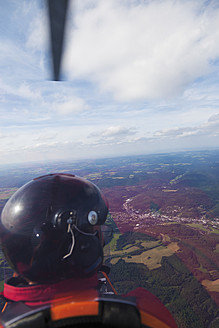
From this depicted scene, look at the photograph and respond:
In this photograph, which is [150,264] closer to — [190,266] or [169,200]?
[190,266]

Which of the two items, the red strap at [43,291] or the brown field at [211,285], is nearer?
the red strap at [43,291]

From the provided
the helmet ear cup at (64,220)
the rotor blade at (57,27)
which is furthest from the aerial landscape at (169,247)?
the rotor blade at (57,27)

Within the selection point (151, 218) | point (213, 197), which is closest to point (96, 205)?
point (151, 218)

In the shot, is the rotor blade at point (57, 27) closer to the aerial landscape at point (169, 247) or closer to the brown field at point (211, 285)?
the aerial landscape at point (169, 247)

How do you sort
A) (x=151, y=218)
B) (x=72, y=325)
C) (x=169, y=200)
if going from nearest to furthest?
(x=72, y=325)
(x=151, y=218)
(x=169, y=200)

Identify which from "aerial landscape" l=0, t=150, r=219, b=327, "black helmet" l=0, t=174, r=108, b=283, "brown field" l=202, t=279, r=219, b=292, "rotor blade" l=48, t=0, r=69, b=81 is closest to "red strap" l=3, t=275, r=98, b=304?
"black helmet" l=0, t=174, r=108, b=283

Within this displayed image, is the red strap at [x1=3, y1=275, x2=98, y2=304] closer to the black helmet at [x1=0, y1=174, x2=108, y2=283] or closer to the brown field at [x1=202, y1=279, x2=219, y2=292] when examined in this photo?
the black helmet at [x1=0, y1=174, x2=108, y2=283]
